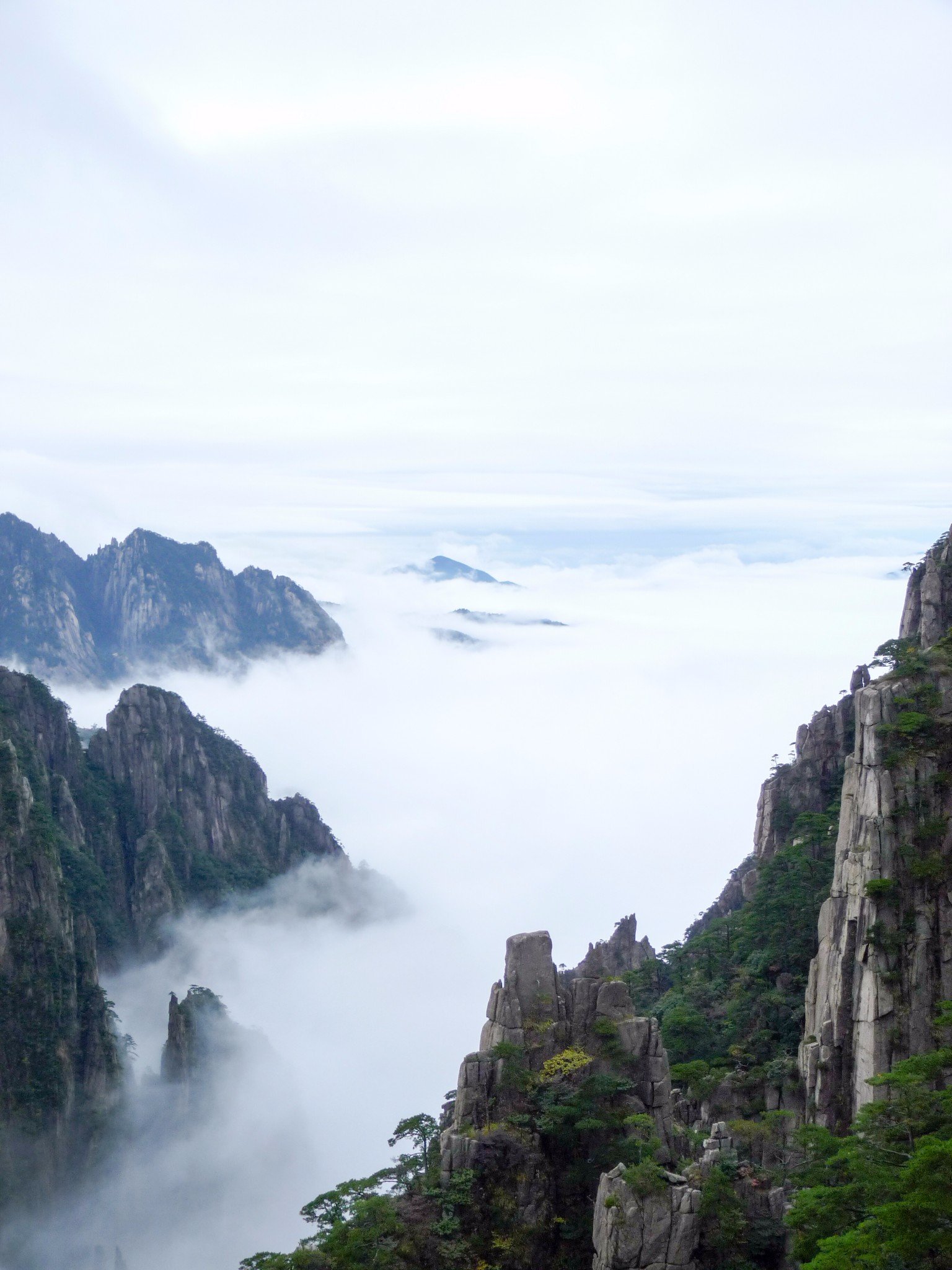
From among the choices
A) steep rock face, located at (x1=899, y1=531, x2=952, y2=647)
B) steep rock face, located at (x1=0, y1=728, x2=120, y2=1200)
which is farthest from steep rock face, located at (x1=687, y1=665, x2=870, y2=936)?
steep rock face, located at (x1=0, y1=728, x2=120, y2=1200)

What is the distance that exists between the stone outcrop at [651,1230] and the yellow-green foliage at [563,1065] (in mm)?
6049

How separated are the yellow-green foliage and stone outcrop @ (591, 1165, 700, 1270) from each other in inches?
238

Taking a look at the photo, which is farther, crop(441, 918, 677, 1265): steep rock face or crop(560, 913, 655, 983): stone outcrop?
crop(560, 913, 655, 983): stone outcrop

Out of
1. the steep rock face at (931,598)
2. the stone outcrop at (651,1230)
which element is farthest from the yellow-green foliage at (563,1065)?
the steep rock face at (931,598)

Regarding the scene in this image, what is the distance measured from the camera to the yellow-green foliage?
3438 cm

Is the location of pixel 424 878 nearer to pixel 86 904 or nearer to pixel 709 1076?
pixel 86 904

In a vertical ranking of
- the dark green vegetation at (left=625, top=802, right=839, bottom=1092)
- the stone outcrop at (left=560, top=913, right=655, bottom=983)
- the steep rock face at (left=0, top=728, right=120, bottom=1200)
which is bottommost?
the steep rock face at (left=0, top=728, right=120, bottom=1200)

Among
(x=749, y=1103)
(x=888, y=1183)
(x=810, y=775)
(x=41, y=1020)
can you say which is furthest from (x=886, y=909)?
(x=41, y=1020)

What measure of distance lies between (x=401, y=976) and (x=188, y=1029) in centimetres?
5692

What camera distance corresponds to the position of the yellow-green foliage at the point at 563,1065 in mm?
34375

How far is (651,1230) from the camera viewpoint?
91.9 feet

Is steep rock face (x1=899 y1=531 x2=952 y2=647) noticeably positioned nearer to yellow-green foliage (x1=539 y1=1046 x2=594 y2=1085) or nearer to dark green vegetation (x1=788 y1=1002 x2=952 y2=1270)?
dark green vegetation (x1=788 y1=1002 x2=952 y2=1270)

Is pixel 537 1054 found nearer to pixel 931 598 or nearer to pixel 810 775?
pixel 810 775

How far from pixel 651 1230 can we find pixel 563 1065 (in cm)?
692
